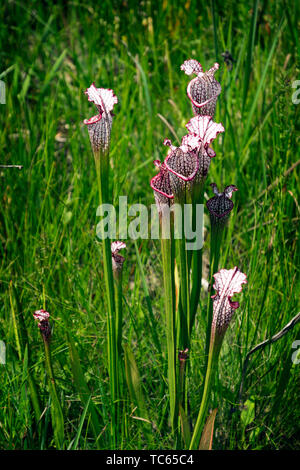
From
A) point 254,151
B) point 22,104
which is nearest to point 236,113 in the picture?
point 254,151

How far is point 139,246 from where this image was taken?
4.44ft

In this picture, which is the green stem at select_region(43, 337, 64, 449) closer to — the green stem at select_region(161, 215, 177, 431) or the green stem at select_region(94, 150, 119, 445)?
the green stem at select_region(94, 150, 119, 445)

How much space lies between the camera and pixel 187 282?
0.76 meters

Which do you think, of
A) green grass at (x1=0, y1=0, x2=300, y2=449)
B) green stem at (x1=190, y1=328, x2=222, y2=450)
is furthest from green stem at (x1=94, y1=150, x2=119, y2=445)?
green stem at (x1=190, y1=328, x2=222, y2=450)

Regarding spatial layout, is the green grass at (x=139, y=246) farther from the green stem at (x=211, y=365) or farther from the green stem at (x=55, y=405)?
the green stem at (x=211, y=365)

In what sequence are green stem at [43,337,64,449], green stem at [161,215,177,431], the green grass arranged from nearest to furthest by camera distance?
green stem at [161,215,177,431]
green stem at [43,337,64,449]
the green grass

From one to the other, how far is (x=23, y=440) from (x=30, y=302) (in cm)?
31

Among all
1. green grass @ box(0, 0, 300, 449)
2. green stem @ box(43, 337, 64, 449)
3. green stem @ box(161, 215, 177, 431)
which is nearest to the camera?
green stem @ box(161, 215, 177, 431)

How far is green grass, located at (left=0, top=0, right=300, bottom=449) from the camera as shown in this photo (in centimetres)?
100

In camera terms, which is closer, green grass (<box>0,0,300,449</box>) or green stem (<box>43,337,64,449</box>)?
green stem (<box>43,337,64,449</box>)

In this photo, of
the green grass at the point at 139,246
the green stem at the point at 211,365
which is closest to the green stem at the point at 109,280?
the green grass at the point at 139,246

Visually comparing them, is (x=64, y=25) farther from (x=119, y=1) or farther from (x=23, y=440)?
(x=23, y=440)

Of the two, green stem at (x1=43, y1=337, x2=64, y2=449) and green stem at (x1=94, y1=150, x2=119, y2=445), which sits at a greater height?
green stem at (x1=94, y1=150, x2=119, y2=445)

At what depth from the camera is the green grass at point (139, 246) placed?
1.00 meters
